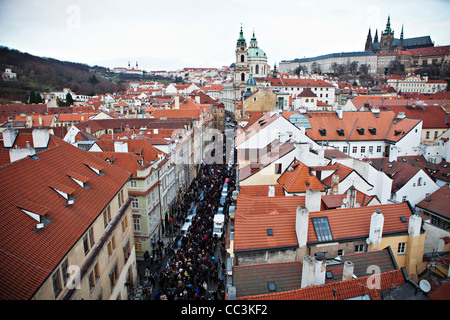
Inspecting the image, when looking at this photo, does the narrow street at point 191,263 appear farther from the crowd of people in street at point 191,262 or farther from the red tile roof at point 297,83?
the red tile roof at point 297,83

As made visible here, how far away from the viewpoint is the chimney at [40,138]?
19866mm

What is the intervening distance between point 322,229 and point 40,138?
58.8 feet

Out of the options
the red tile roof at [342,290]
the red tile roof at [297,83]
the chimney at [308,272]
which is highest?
the red tile roof at [297,83]

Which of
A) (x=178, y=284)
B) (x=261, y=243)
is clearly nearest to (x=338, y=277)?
(x=261, y=243)

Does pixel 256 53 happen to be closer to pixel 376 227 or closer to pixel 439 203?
pixel 439 203

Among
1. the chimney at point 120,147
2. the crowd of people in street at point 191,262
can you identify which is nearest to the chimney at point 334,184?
the crowd of people in street at point 191,262

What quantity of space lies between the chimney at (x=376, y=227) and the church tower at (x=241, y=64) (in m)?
101

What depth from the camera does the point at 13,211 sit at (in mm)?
12719

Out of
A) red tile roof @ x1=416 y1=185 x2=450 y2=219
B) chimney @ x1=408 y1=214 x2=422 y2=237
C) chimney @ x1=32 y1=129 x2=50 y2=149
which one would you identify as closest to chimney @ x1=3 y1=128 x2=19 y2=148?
chimney @ x1=32 y1=129 x2=50 y2=149

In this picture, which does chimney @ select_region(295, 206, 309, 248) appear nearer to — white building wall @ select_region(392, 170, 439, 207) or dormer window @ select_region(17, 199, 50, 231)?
dormer window @ select_region(17, 199, 50, 231)

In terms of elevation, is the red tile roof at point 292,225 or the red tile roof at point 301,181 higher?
the red tile roof at point 301,181

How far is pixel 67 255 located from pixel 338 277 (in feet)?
38.7

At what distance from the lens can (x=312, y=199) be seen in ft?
61.2
